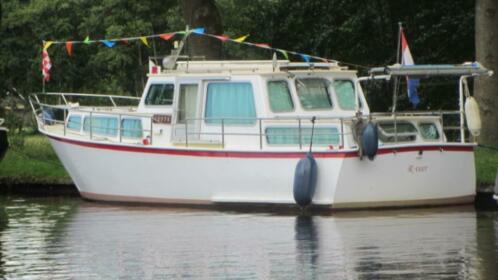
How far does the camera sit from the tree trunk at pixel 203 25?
112 feet

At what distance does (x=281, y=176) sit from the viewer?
26719mm

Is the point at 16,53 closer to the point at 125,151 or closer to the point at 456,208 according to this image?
the point at 125,151

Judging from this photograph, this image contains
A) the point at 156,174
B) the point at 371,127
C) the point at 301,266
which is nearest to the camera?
the point at 301,266

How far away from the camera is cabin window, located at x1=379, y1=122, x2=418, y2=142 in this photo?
27.0 m

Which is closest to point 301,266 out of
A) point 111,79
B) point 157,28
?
point 157,28

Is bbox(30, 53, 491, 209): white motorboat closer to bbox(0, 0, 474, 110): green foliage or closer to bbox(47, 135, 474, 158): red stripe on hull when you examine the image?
bbox(47, 135, 474, 158): red stripe on hull

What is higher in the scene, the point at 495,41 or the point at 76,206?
the point at 495,41

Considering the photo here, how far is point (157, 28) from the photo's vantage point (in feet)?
164

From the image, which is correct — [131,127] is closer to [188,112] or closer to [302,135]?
[188,112]

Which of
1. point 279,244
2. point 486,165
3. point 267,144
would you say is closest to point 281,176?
point 267,144

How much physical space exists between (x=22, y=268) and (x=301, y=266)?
12.7 feet

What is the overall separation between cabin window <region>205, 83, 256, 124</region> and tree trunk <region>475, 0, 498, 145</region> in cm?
696

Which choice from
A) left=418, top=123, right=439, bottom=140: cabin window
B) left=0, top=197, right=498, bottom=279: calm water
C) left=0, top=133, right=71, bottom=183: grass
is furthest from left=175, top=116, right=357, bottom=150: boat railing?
left=0, top=133, right=71, bottom=183: grass

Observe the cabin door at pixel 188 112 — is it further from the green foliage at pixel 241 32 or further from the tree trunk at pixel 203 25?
the tree trunk at pixel 203 25
